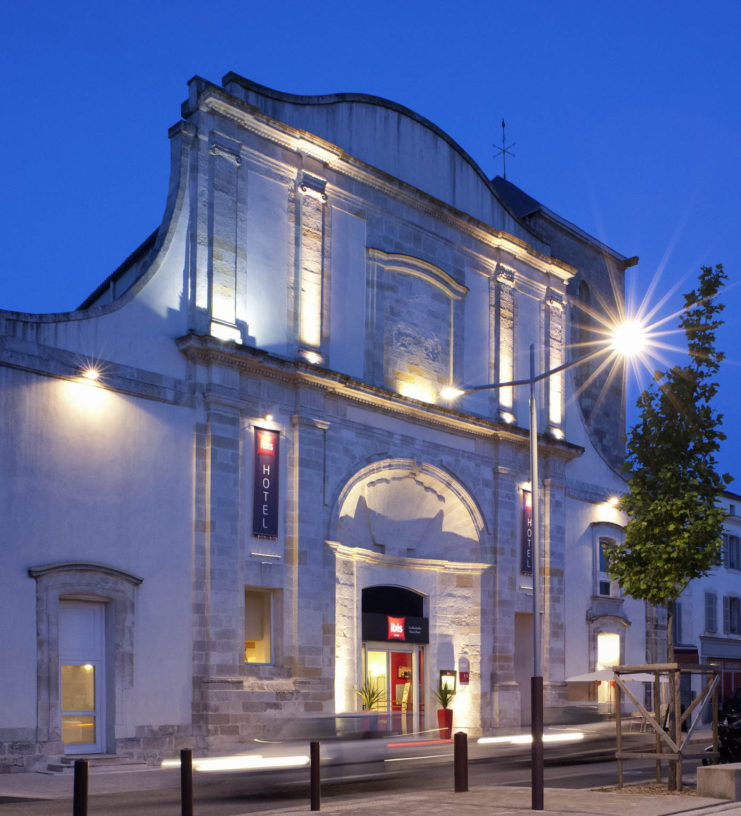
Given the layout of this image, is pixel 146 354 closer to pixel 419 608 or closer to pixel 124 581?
pixel 124 581

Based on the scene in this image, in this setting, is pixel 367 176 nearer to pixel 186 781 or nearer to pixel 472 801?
pixel 472 801

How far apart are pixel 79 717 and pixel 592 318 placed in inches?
1075

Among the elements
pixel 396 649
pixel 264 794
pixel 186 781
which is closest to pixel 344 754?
pixel 264 794

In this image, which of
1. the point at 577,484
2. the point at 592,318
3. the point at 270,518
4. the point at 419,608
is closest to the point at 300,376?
the point at 270,518

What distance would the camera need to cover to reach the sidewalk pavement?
13984 mm

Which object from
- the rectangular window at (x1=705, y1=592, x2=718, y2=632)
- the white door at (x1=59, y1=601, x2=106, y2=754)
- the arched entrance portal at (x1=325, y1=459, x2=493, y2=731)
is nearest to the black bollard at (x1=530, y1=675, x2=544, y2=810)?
the white door at (x1=59, y1=601, x2=106, y2=754)

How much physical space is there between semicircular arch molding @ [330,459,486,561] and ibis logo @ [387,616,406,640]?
1934mm

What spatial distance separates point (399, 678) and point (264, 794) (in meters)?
14.6

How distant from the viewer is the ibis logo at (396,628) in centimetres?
3083

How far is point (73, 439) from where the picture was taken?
2266cm

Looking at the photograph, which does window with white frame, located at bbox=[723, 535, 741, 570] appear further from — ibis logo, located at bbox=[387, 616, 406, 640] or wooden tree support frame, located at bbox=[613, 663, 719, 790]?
wooden tree support frame, located at bbox=[613, 663, 719, 790]

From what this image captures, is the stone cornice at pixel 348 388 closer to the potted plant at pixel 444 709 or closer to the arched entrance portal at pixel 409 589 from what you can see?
the arched entrance portal at pixel 409 589

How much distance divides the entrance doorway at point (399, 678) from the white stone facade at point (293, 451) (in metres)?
0.11

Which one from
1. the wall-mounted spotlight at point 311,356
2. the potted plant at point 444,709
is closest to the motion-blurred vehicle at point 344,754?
the potted plant at point 444,709
